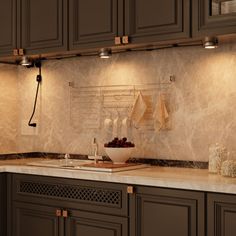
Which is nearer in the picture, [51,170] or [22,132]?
[51,170]

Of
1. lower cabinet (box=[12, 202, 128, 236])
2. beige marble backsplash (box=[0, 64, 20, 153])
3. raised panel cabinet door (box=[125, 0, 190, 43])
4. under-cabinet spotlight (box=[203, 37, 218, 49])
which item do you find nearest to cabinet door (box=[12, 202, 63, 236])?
lower cabinet (box=[12, 202, 128, 236])

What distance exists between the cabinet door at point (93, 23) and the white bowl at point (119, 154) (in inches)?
26.9

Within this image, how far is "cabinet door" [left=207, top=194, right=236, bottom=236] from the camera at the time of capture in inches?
93.7

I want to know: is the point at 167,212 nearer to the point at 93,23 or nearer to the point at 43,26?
the point at 93,23

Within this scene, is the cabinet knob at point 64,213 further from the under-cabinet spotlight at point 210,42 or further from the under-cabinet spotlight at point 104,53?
the under-cabinet spotlight at point 210,42

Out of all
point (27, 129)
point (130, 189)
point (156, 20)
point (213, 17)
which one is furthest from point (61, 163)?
point (213, 17)

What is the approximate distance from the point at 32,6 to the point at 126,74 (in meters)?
0.84

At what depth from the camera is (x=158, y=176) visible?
271 cm

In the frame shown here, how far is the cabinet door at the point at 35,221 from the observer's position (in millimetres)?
3133

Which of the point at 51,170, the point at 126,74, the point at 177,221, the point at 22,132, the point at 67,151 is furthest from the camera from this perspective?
the point at 22,132

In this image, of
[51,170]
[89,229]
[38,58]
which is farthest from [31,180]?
[38,58]

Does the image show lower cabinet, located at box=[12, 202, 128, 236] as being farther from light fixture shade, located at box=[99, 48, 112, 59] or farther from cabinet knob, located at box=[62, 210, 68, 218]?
light fixture shade, located at box=[99, 48, 112, 59]

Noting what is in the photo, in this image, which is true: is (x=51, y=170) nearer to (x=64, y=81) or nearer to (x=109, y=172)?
(x=109, y=172)

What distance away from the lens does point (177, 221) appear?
101 inches
